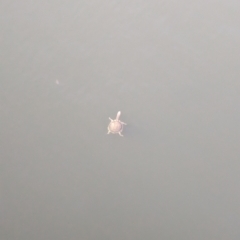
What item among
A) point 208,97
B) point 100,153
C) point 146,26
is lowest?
point 100,153

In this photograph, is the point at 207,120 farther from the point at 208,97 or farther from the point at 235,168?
the point at 235,168

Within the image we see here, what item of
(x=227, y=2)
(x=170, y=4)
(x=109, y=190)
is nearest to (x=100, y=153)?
(x=109, y=190)

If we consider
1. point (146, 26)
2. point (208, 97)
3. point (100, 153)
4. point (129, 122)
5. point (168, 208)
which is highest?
point (146, 26)

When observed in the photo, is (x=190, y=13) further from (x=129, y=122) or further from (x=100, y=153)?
(x=100, y=153)

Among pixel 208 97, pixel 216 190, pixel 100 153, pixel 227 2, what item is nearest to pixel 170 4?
pixel 227 2

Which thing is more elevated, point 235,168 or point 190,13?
point 190,13

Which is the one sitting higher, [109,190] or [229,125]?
[229,125]
